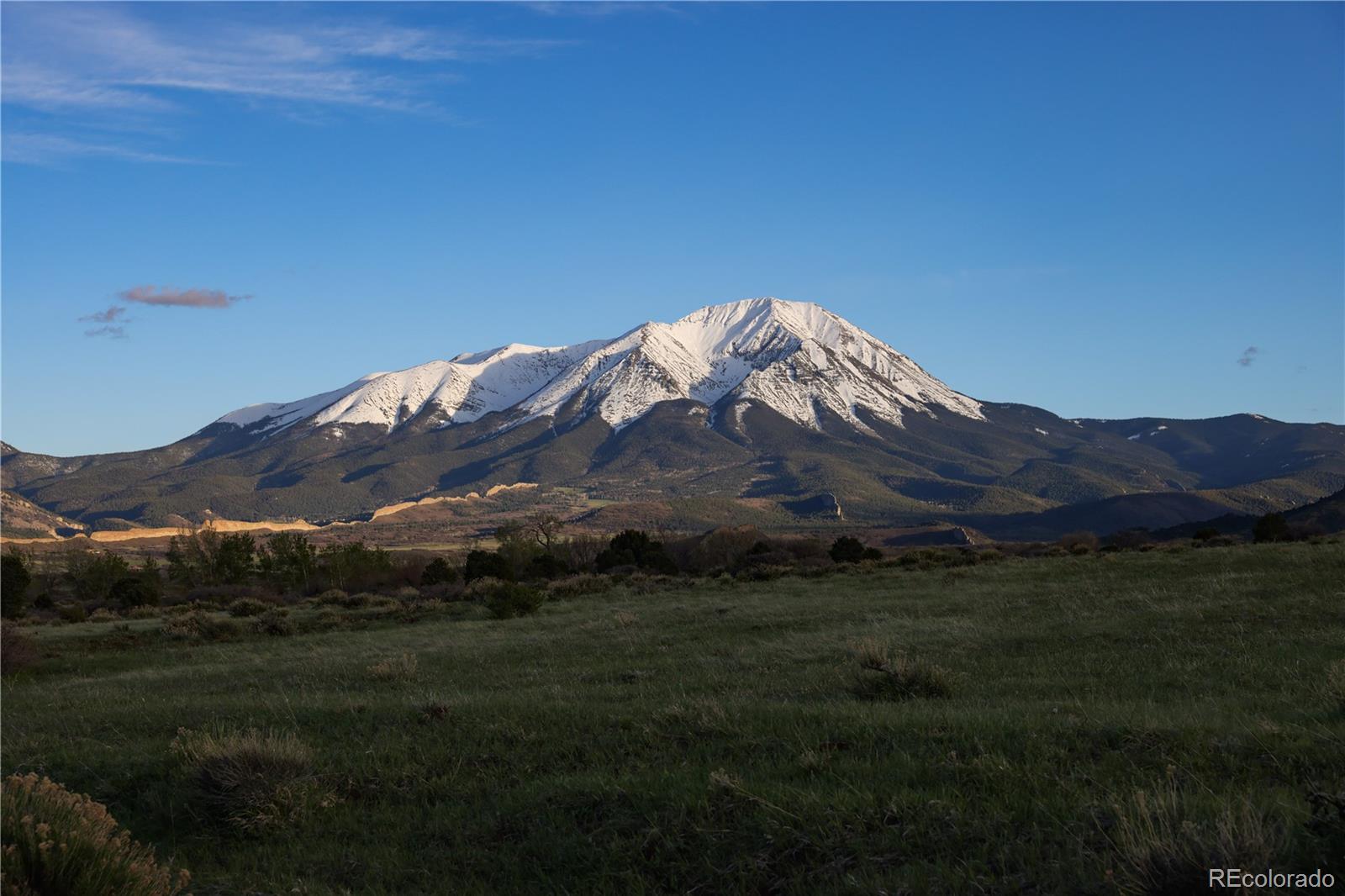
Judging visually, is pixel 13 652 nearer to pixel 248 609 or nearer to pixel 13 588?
pixel 248 609

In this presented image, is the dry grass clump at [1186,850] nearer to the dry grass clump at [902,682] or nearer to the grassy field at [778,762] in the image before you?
the grassy field at [778,762]

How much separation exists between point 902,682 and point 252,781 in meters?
6.90

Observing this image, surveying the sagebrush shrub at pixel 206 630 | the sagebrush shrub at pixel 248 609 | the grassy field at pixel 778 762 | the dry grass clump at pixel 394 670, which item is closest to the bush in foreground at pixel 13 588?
the sagebrush shrub at pixel 248 609

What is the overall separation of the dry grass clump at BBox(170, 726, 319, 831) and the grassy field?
0.05m

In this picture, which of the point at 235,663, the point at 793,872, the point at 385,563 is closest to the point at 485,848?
the point at 793,872

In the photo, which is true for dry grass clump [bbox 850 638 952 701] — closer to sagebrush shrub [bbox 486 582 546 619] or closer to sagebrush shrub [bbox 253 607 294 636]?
sagebrush shrub [bbox 486 582 546 619]

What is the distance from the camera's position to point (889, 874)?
18.0 ft

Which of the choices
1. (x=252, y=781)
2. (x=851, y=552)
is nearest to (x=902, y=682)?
(x=252, y=781)

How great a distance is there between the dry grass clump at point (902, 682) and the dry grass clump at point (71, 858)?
7.37 metres

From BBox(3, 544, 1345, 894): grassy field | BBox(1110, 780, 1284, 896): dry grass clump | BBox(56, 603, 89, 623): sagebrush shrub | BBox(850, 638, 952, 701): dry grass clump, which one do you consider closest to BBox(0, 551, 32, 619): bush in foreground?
BBox(56, 603, 89, 623): sagebrush shrub

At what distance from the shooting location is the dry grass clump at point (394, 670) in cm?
1559

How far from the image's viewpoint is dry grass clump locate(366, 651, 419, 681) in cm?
1559

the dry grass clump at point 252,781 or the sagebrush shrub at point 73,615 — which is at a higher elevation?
the dry grass clump at point 252,781

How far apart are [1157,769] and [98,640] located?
30.0 m
